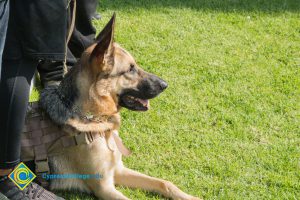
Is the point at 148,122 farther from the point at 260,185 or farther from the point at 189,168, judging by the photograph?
the point at 260,185

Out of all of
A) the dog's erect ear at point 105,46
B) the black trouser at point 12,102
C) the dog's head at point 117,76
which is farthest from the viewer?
the dog's head at point 117,76

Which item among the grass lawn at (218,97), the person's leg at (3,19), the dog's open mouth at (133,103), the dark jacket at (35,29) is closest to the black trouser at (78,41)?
the grass lawn at (218,97)

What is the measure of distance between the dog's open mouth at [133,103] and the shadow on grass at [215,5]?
121 inches

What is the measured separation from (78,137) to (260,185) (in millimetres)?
→ 1502

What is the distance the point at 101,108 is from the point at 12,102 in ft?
2.20

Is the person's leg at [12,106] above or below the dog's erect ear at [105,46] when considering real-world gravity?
below

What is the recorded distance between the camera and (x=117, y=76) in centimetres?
321

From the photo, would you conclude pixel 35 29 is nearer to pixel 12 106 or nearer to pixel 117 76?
pixel 12 106

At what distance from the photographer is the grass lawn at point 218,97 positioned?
12.0 ft

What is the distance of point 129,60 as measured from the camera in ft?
10.9

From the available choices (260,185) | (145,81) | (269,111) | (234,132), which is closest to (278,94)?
(269,111)

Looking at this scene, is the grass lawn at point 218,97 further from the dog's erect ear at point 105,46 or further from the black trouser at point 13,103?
the dog's erect ear at point 105,46

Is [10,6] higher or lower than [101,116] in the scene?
higher

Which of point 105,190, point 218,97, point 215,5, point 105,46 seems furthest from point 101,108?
point 215,5
